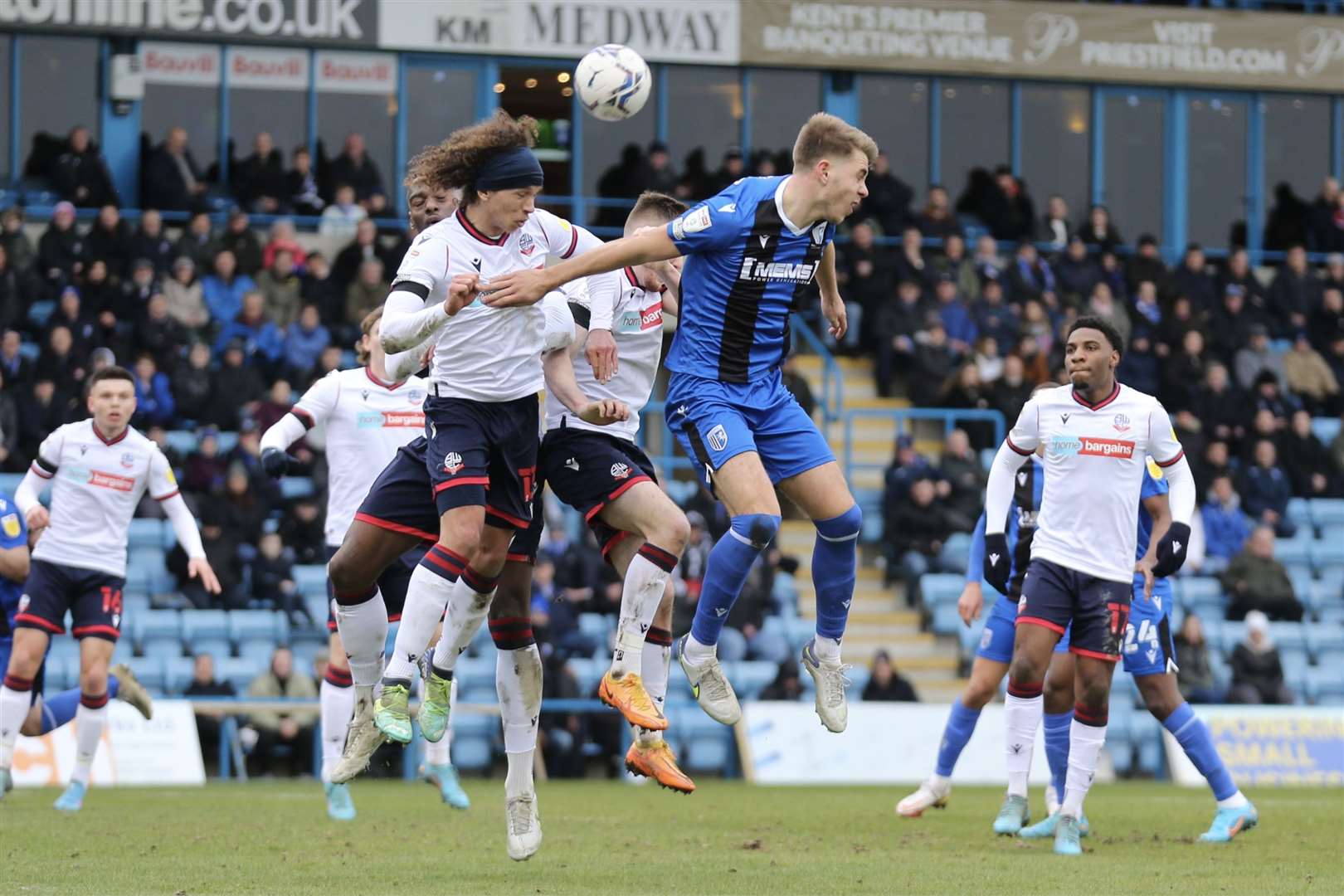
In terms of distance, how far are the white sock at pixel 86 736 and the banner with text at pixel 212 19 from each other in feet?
40.6

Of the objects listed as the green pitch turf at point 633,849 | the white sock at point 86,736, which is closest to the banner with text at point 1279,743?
the green pitch turf at point 633,849

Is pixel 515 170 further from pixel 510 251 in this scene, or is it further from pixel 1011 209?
pixel 1011 209

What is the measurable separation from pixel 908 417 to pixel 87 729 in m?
12.6

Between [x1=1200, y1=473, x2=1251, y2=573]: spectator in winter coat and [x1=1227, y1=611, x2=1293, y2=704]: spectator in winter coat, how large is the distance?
2108 mm

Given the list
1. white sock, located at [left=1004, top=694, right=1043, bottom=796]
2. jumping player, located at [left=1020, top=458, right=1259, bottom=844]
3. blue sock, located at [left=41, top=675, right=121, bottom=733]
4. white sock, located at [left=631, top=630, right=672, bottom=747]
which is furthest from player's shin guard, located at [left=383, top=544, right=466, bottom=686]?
blue sock, located at [left=41, top=675, right=121, bottom=733]

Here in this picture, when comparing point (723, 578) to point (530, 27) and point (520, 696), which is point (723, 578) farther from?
point (530, 27)

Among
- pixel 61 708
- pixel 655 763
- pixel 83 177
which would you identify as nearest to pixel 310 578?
pixel 61 708

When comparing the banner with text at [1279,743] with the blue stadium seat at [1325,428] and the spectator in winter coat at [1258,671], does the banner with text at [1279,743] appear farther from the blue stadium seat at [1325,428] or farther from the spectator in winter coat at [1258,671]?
the blue stadium seat at [1325,428]

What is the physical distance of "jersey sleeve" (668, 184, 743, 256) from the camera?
29.5ft

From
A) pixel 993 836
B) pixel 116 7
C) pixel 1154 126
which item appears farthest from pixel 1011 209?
pixel 993 836

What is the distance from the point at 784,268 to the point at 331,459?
4.03m

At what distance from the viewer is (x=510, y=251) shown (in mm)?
9195

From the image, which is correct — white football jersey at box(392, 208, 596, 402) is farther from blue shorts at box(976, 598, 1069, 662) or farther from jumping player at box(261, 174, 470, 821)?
blue shorts at box(976, 598, 1069, 662)

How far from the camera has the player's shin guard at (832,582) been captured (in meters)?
9.78
